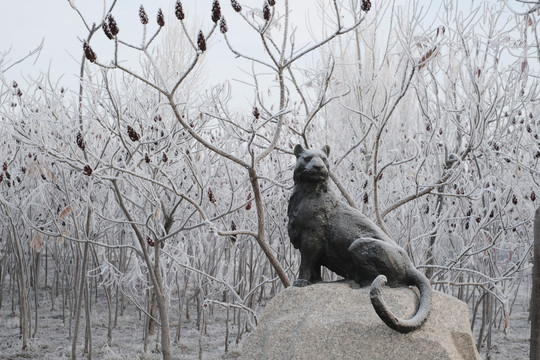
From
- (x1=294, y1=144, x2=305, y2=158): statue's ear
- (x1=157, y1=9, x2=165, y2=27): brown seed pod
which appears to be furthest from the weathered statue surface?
(x1=157, y1=9, x2=165, y2=27): brown seed pod

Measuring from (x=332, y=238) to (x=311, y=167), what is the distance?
0.42m

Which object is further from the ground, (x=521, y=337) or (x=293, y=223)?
(x=293, y=223)

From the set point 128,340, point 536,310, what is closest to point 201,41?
point 536,310

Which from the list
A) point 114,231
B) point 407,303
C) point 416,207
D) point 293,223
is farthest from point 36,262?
point 407,303

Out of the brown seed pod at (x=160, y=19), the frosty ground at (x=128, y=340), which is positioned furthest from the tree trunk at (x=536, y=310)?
the frosty ground at (x=128, y=340)

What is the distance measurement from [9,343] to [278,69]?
18.7 feet

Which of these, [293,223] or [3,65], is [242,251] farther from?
[293,223]

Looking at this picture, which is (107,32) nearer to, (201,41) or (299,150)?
(201,41)

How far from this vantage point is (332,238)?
9.66 ft

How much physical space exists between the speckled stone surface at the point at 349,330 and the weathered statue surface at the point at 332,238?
0.33 ft

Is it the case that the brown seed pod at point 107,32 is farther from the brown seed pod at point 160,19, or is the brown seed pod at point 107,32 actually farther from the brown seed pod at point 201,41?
the brown seed pod at point 201,41

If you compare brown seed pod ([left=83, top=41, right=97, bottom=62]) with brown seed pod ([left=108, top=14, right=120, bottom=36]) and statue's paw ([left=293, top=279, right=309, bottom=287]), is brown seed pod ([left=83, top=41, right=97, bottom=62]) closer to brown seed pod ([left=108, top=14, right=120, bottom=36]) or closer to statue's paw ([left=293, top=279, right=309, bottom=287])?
brown seed pod ([left=108, top=14, right=120, bottom=36])

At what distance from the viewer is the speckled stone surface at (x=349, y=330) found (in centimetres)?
249

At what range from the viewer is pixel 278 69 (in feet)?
11.3
